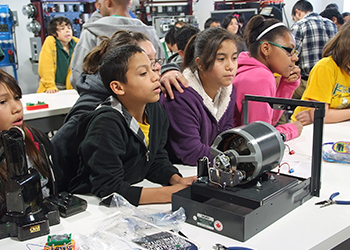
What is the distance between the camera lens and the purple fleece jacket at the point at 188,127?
1.68 m

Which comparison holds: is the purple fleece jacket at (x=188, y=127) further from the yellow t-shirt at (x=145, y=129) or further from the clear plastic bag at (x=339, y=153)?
the clear plastic bag at (x=339, y=153)

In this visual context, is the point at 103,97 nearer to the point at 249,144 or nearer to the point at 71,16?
the point at 249,144

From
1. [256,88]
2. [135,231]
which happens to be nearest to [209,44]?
[256,88]

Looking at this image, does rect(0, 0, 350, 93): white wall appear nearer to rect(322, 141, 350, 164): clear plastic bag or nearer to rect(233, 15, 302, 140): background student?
rect(233, 15, 302, 140): background student

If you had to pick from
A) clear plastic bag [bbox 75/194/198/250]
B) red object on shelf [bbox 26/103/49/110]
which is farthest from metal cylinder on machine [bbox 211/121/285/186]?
red object on shelf [bbox 26/103/49/110]

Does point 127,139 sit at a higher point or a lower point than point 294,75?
lower

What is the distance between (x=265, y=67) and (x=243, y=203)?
1.27 meters

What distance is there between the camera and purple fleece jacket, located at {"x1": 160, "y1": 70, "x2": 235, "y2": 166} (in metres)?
1.68

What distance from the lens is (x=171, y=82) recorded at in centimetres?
180

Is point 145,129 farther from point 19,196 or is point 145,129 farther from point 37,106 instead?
point 37,106

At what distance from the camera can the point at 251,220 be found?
102 centimetres

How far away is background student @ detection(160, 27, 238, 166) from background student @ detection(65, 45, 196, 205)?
0.36ft

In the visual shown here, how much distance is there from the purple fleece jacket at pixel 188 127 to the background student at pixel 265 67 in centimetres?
33

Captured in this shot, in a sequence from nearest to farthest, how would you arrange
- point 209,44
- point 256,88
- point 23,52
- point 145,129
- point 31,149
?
point 31,149 < point 145,129 < point 209,44 < point 256,88 < point 23,52
